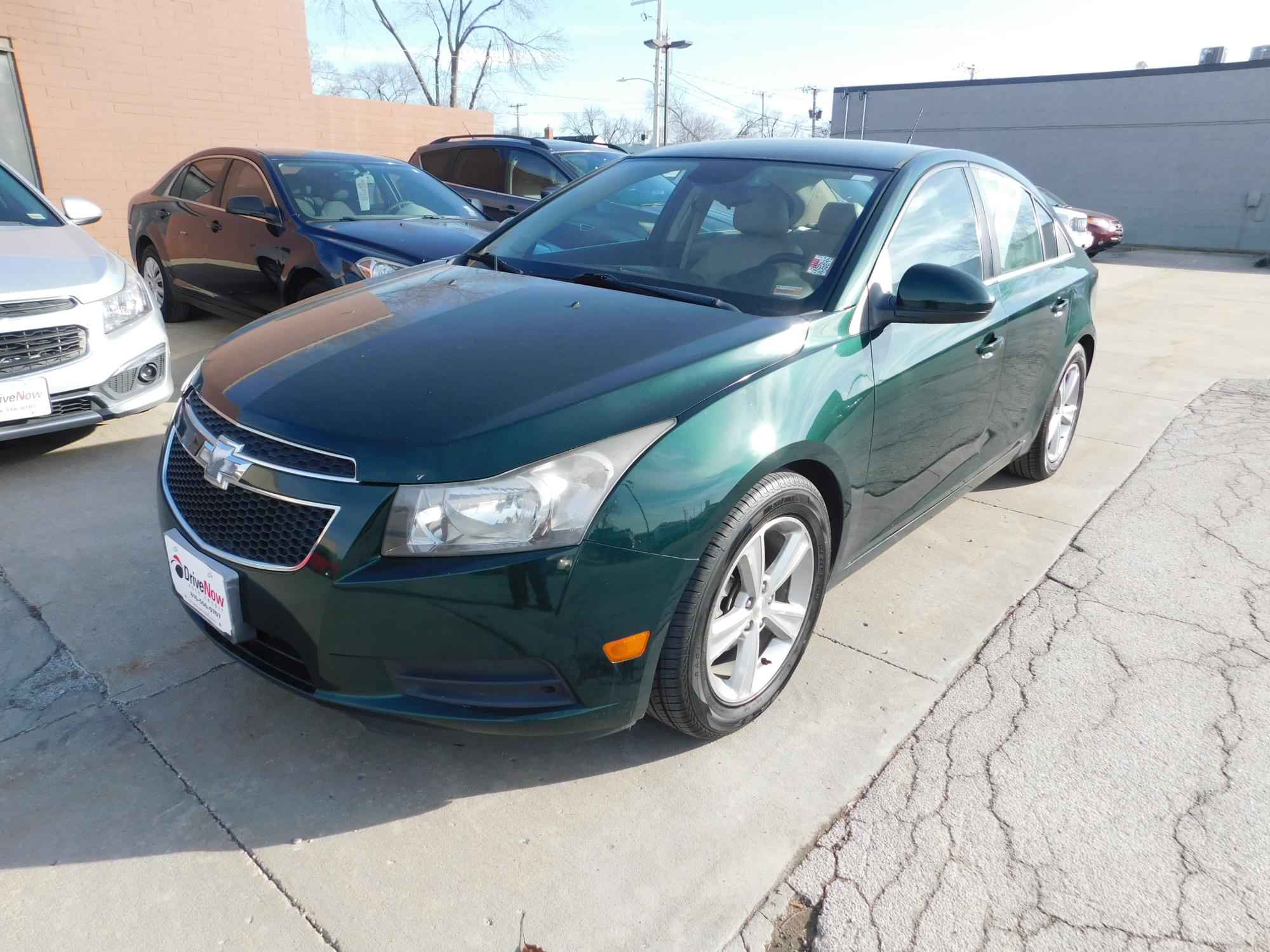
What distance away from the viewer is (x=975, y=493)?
462cm

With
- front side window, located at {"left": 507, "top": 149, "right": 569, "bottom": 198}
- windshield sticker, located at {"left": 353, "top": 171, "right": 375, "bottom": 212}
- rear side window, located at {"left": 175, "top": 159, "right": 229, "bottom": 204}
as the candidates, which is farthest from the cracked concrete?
front side window, located at {"left": 507, "top": 149, "right": 569, "bottom": 198}

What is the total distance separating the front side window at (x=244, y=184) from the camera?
628 centimetres

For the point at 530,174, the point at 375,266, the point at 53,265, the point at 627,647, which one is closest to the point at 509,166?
the point at 530,174

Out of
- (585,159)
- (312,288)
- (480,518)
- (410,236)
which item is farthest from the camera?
(585,159)

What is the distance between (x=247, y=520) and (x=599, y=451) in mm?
867

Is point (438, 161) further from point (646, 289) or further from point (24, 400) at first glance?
point (646, 289)

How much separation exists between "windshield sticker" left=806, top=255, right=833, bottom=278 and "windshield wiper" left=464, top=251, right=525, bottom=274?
3.27ft

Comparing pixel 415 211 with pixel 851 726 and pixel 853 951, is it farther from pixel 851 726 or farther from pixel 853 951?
pixel 853 951

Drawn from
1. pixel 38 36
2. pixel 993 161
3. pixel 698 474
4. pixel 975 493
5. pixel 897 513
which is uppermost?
pixel 38 36

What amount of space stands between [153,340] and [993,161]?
4.03 m

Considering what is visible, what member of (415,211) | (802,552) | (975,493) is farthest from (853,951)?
(415,211)

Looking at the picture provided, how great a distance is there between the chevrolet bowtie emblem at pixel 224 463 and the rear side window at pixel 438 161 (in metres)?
8.47

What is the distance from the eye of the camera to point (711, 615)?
7.50 ft

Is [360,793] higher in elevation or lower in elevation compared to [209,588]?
lower
